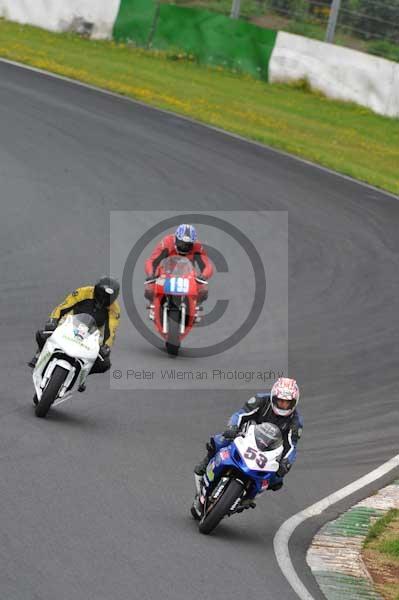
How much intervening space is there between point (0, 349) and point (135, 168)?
10.6 metres

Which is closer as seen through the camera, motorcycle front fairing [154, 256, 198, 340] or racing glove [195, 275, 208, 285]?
motorcycle front fairing [154, 256, 198, 340]

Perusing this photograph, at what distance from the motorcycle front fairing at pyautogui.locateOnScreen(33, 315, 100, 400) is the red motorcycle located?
11.9ft

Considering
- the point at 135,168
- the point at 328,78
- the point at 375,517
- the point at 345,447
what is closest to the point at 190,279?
the point at 345,447

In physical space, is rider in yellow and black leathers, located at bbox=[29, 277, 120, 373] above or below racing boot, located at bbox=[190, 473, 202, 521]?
above

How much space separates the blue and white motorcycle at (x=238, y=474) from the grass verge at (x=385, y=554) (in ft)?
3.42

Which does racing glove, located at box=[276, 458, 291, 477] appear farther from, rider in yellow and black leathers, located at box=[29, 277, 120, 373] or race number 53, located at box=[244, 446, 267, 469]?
rider in yellow and black leathers, located at box=[29, 277, 120, 373]

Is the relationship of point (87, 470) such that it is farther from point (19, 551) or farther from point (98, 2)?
point (98, 2)

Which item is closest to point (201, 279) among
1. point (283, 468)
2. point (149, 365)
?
point (149, 365)

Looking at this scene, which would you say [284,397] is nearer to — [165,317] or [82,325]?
[82,325]

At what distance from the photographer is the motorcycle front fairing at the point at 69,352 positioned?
1215 cm

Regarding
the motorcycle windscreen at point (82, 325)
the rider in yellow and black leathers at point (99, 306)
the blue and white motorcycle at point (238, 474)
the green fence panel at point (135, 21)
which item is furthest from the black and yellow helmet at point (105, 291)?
the green fence panel at point (135, 21)

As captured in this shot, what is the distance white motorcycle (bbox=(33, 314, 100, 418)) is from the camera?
12023 mm

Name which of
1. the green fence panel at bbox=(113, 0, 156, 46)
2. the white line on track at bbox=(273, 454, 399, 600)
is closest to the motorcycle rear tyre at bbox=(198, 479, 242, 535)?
the white line on track at bbox=(273, 454, 399, 600)

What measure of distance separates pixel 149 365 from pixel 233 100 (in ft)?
61.7
